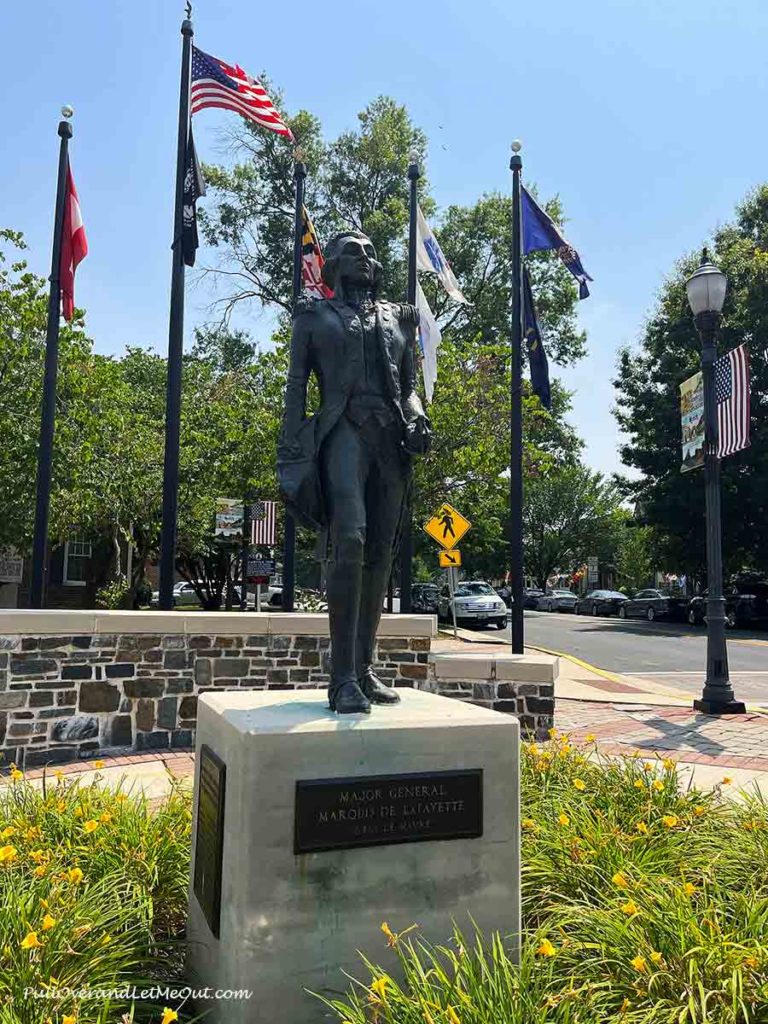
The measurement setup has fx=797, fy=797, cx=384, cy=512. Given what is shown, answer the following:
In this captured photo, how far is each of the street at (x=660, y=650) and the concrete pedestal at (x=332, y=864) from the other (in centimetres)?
1013

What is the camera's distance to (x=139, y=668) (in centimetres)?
743

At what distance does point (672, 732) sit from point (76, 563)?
68.2 feet

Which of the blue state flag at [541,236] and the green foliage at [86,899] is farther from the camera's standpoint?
the blue state flag at [541,236]

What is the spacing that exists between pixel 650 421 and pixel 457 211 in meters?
11.7

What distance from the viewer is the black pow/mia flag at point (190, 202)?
10094 millimetres

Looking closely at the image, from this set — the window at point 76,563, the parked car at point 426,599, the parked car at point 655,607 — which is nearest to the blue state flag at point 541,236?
the window at point 76,563

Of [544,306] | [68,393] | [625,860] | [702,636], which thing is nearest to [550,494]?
[544,306]

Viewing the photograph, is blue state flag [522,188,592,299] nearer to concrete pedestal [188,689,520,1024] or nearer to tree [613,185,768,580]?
concrete pedestal [188,689,520,1024]

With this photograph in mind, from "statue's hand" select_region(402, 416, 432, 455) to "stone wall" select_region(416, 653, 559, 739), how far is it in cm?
478

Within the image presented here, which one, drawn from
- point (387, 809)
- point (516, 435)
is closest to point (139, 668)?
point (387, 809)

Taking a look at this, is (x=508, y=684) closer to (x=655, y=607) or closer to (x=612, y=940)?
(x=612, y=940)

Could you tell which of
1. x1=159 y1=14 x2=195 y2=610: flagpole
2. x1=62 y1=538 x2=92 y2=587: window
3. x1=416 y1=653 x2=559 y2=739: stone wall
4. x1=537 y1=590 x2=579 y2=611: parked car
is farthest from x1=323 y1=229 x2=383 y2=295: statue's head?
x1=537 y1=590 x2=579 y2=611: parked car

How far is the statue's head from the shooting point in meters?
3.81

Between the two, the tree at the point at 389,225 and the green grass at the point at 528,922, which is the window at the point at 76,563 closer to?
the tree at the point at 389,225
